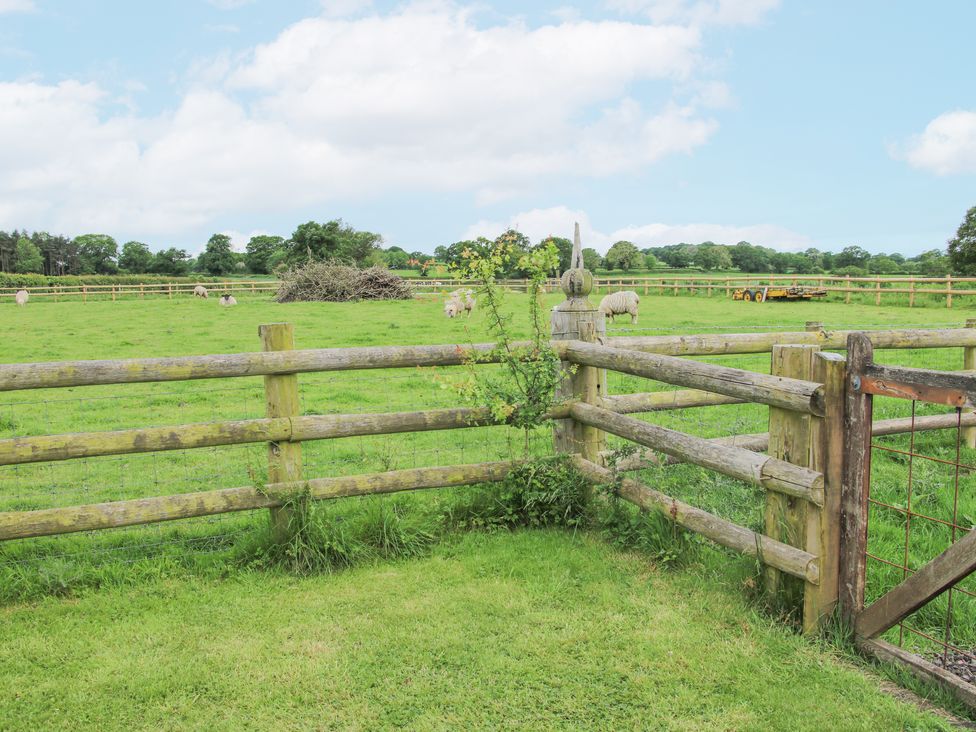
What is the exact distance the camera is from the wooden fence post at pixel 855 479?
130 inches

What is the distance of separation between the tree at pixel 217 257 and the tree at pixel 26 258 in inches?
912

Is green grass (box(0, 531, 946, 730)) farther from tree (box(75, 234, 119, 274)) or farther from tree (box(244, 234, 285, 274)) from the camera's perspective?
tree (box(75, 234, 119, 274))

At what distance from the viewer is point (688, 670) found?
10.8 feet

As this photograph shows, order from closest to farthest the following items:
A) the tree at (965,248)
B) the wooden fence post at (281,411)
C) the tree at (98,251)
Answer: the wooden fence post at (281,411), the tree at (965,248), the tree at (98,251)

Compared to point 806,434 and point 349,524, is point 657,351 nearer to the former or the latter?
point 806,434

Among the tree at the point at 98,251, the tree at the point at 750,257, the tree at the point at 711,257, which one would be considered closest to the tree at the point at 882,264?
the tree at the point at 750,257

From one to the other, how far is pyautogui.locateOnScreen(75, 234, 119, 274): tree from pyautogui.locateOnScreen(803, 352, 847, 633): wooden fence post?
12983 centimetres

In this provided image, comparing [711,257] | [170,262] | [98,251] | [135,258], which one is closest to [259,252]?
[170,262]

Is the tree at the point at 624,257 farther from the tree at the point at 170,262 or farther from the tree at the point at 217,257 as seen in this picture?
the tree at the point at 170,262

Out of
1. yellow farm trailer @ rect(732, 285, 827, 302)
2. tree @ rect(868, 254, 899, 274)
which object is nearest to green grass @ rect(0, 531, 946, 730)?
yellow farm trailer @ rect(732, 285, 827, 302)

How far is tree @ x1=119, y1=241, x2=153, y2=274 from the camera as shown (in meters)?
114

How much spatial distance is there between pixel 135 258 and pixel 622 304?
368ft

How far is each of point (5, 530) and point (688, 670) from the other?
3986mm

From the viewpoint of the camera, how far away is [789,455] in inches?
145
